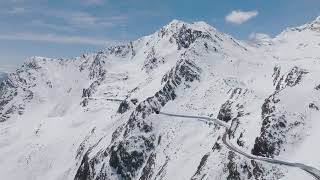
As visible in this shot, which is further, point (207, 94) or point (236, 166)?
point (207, 94)

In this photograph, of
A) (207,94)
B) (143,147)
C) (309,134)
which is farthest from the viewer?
(207,94)

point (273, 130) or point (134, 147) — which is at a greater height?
point (273, 130)

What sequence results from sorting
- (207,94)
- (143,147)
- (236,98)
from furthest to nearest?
(207,94)
(143,147)
(236,98)

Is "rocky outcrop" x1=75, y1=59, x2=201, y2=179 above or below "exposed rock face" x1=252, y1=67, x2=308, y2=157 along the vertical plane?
below

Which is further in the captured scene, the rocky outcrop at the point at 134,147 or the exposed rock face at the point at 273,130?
the rocky outcrop at the point at 134,147

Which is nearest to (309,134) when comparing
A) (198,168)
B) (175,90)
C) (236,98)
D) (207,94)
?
(198,168)

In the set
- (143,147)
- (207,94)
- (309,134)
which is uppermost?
(309,134)

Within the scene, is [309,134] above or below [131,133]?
above

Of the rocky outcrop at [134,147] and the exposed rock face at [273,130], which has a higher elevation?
the exposed rock face at [273,130]

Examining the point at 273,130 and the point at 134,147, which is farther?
the point at 134,147

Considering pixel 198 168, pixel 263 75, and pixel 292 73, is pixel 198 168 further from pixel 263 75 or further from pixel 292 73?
pixel 263 75

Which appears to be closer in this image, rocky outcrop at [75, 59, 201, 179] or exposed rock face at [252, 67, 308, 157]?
exposed rock face at [252, 67, 308, 157]
